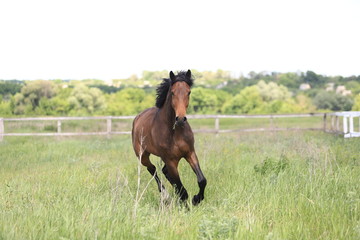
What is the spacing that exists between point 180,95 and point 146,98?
50374mm

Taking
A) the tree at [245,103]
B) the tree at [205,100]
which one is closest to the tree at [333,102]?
the tree at [245,103]

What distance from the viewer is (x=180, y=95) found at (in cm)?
514

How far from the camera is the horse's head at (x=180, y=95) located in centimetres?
504

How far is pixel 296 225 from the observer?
4.13m

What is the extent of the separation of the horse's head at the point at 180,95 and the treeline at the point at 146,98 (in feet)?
101

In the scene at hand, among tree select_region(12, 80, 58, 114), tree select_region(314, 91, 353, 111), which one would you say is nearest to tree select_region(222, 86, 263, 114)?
tree select_region(314, 91, 353, 111)

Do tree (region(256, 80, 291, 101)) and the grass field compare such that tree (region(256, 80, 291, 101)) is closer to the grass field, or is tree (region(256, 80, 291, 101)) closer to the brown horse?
the grass field

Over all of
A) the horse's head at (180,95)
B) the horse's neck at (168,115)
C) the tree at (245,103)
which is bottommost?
the tree at (245,103)

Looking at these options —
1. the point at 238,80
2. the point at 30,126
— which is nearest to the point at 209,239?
the point at 30,126

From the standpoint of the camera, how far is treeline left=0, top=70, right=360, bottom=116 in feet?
134

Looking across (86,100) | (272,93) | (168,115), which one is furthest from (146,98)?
(168,115)

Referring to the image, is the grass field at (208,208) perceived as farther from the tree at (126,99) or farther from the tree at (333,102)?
the tree at (126,99)

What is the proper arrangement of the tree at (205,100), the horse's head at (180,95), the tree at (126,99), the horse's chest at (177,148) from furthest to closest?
1. the tree at (205,100)
2. the tree at (126,99)
3. the horse's chest at (177,148)
4. the horse's head at (180,95)

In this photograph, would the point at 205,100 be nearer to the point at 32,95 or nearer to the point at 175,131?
the point at 32,95
